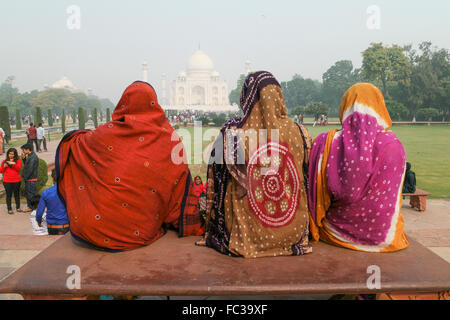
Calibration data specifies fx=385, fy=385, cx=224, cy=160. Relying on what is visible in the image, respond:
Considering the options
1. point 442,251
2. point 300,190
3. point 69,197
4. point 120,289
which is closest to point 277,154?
point 300,190

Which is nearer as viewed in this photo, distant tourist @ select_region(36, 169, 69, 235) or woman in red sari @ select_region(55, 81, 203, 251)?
woman in red sari @ select_region(55, 81, 203, 251)

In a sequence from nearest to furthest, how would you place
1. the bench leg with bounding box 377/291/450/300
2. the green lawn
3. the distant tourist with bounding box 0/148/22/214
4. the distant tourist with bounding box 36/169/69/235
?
1. the bench leg with bounding box 377/291/450/300
2. the distant tourist with bounding box 36/169/69/235
3. the distant tourist with bounding box 0/148/22/214
4. the green lawn

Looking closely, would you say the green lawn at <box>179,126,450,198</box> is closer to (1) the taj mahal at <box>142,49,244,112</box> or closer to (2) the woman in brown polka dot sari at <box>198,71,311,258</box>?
(2) the woman in brown polka dot sari at <box>198,71,311,258</box>

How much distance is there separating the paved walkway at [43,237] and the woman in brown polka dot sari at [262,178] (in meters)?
1.92

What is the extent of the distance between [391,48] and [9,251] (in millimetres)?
37817

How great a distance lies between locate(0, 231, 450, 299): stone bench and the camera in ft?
Answer: 6.45

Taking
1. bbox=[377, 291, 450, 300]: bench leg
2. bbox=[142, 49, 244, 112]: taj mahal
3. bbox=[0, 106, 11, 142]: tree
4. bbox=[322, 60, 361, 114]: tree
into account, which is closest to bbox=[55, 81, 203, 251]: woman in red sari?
bbox=[377, 291, 450, 300]: bench leg

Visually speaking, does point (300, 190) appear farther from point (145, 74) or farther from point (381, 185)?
point (145, 74)

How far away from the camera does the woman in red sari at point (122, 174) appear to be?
91.0 inches

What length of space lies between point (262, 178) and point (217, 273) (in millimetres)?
626

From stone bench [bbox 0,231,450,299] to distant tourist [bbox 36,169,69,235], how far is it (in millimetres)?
2000

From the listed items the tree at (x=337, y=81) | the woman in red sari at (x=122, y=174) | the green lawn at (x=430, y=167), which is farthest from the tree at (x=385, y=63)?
the woman in red sari at (x=122, y=174)

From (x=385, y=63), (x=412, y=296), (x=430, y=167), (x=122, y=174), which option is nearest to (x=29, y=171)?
(x=122, y=174)

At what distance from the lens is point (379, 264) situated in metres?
2.21
